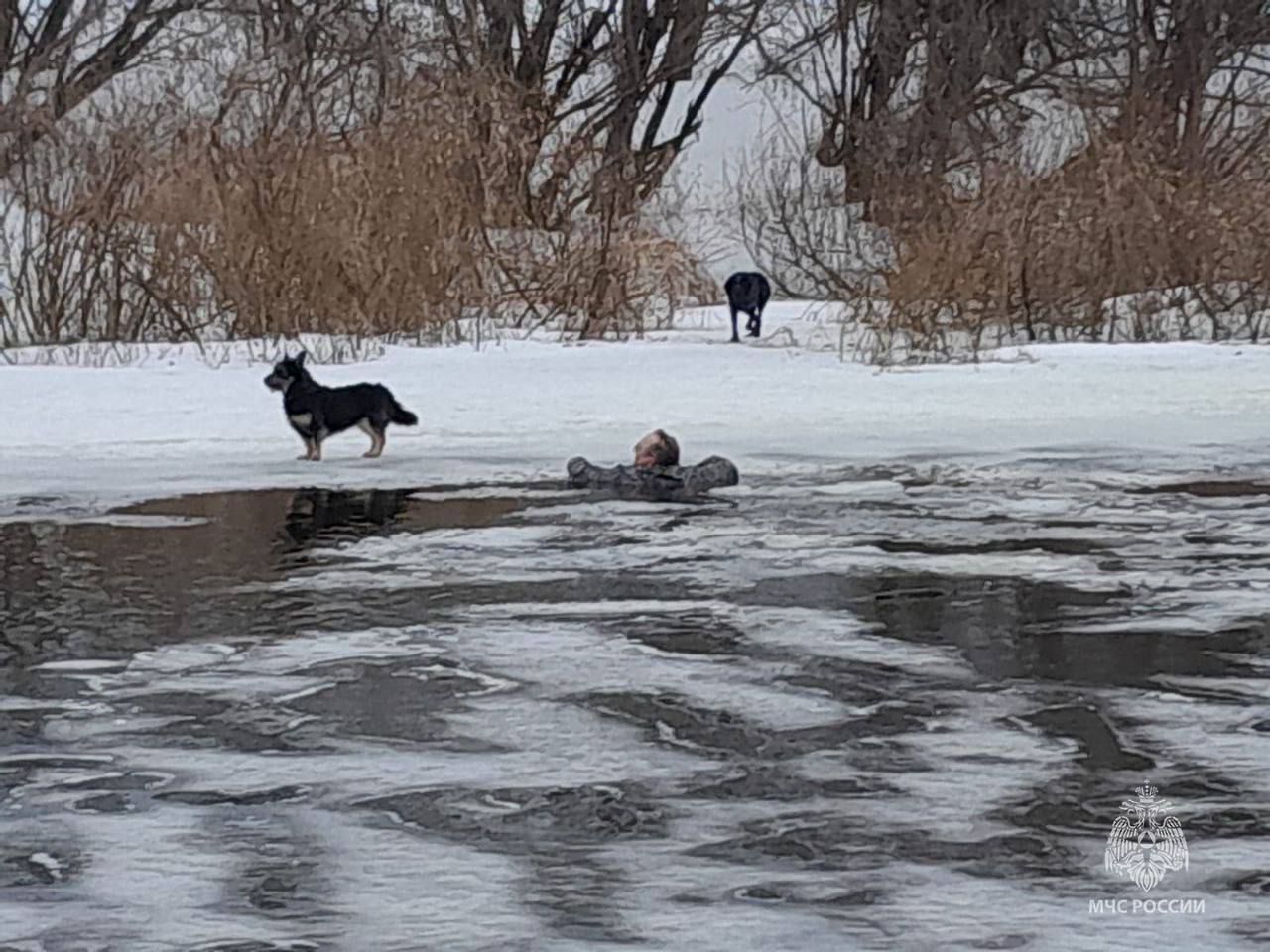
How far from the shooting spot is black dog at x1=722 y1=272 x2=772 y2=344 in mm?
16484

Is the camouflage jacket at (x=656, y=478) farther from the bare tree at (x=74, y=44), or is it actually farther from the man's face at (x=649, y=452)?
the bare tree at (x=74, y=44)

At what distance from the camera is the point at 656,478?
7691mm

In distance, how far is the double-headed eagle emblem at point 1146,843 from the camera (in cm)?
323

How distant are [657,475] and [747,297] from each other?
8.97m

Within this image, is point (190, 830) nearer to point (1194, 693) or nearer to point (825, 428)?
point (1194, 693)

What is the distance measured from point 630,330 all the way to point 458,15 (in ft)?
31.4

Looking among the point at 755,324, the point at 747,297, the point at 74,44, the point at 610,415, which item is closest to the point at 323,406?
the point at 610,415

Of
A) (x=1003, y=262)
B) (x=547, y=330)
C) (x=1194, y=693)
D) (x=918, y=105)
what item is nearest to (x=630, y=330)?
(x=547, y=330)

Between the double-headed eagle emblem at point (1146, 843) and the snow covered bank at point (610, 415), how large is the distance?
4.96 meters

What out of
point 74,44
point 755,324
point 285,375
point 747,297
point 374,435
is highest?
point 74,44

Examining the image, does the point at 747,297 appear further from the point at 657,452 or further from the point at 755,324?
the point at 657,452

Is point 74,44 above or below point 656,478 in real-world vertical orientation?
above

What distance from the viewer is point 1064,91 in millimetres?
25641

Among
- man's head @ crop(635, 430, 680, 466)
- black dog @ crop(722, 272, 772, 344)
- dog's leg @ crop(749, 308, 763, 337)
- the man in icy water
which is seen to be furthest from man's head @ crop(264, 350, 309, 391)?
dog's leg @ crop(749, 308, 763, 337)
